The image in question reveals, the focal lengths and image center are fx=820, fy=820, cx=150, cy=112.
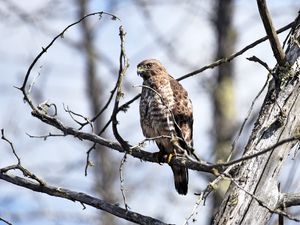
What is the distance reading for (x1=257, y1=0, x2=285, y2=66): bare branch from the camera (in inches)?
140

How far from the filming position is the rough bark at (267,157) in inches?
139

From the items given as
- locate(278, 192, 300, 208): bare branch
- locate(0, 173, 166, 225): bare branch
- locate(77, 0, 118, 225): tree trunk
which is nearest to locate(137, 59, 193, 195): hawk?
locate(0, 173, 166, 225): bare branch

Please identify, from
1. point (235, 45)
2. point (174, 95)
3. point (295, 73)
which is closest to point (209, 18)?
point (235, 45)

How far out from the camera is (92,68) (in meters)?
15.6

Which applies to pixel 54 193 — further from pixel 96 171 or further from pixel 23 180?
pixel 96 171

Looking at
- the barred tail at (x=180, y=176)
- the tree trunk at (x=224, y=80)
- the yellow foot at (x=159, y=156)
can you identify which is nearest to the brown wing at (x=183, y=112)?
the barred tail at (x=180, y=176)

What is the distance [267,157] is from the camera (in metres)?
3.61

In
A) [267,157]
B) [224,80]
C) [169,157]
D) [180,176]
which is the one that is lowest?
[267,157]

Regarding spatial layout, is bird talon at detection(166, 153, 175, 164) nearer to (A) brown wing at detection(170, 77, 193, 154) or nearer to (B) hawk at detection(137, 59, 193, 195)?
(B) hawk at detection(137, 59, 193, 195)

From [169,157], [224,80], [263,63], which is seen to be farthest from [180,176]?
[224,80]

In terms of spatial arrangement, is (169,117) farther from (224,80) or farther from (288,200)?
(224,80)

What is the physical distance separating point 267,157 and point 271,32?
1.81 ft

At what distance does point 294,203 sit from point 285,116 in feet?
1.29

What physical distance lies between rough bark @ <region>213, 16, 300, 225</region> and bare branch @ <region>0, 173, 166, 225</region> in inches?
13.7
